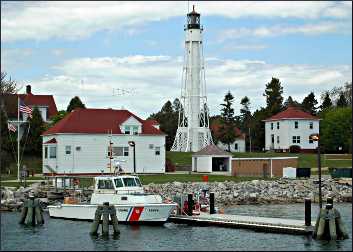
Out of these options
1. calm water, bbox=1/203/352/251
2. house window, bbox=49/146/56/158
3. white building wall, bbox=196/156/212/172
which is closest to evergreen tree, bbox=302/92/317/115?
white building wall, bbox=196/156/212/172

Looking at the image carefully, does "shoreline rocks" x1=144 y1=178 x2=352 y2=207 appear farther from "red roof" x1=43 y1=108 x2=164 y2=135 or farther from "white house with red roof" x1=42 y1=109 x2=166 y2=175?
"red roof" x1=43 y1=108 x2=164 y2=135

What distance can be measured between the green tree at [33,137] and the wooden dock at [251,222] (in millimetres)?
40273

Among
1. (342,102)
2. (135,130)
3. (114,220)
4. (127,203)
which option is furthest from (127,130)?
(342,102)

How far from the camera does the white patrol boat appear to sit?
43.2m

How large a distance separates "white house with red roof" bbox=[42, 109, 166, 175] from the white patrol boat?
84.6ft

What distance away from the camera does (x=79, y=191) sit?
54969mm

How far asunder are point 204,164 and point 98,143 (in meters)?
13.0

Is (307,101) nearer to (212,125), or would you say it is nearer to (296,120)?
(212,125)

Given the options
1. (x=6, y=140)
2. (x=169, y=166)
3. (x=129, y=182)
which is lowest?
(x=129, y=182)

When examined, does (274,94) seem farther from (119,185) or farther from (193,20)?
(119,185)

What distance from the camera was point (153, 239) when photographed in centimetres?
3822

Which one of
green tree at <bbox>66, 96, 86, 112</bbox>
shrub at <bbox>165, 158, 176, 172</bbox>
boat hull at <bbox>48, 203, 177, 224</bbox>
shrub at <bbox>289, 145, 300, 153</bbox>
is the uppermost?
green tree at <bbox>66, 96, 86, 112</bbox>

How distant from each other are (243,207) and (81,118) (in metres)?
24.3

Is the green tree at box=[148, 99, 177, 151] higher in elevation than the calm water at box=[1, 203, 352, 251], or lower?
higher
